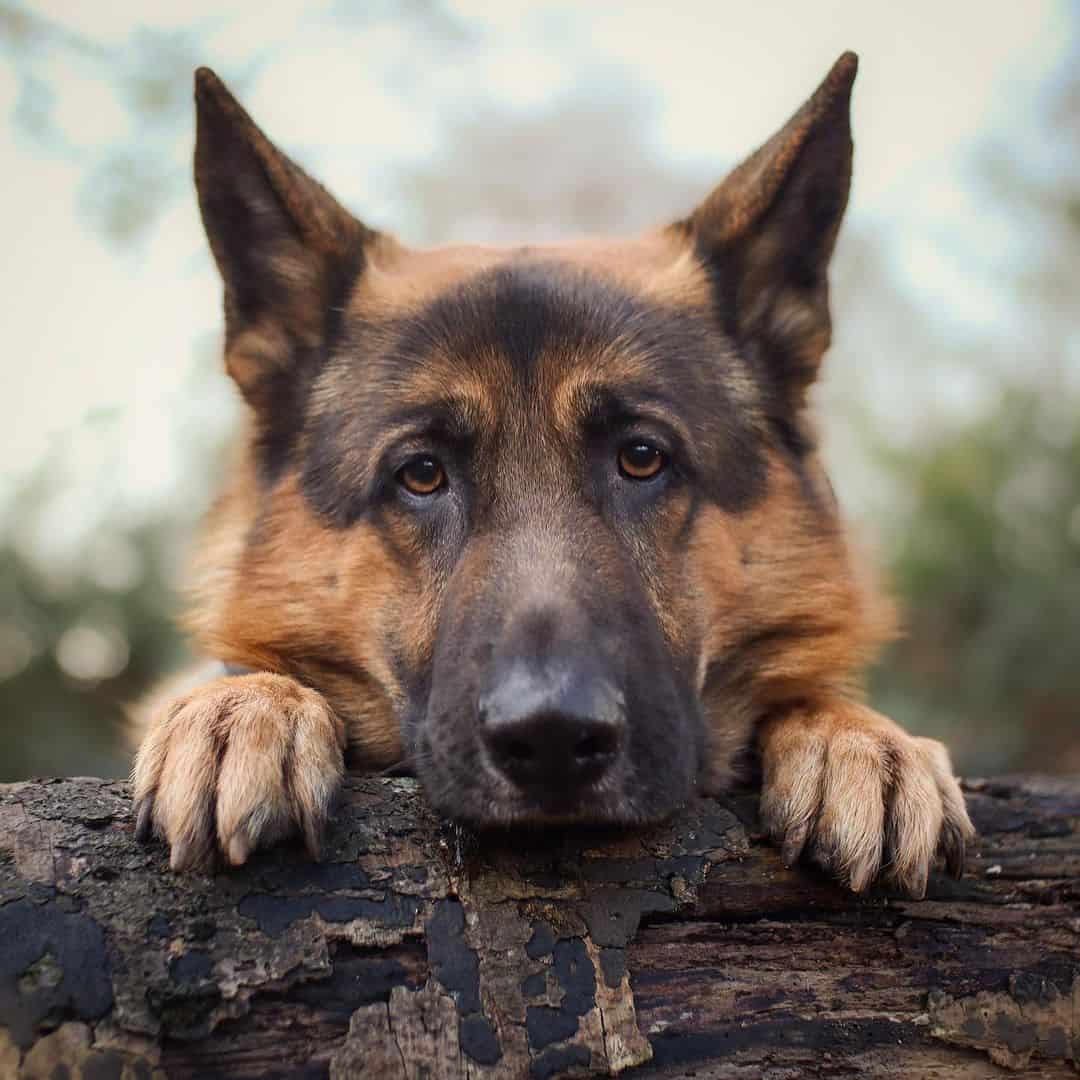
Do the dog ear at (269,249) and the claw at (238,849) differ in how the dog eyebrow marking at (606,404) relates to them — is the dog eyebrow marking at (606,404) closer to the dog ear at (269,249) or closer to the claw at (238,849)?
the dog ear at (269,249)

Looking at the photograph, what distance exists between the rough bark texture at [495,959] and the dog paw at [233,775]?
0.21 feet

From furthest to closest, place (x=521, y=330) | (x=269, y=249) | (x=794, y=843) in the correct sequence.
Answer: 1. (x=269, y=249)
2. (x=521, y=330)
3. (x=794, y=843)

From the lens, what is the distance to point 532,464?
3033 millimetres

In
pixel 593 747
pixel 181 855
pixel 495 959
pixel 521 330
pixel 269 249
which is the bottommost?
pixel 495 959

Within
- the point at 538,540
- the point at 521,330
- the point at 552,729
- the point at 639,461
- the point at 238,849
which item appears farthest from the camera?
the point at 521,330

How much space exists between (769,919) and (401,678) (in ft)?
3.82

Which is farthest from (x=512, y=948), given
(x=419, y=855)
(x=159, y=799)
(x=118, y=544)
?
(x=118, y=544)

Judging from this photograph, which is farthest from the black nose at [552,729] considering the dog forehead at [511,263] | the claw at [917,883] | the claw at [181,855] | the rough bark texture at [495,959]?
the dog forehead at [511,263]

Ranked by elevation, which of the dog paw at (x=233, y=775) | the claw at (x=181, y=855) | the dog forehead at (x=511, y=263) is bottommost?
the claw at (x=181, y=855)

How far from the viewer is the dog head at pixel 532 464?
9.10 ft

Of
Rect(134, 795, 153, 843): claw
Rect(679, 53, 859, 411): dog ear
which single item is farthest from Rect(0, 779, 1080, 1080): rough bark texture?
Rect(679, 53, 859, 411): dog ear

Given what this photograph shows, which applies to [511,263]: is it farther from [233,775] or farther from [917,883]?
[917,883]

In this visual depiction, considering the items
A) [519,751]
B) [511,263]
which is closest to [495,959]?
[519,751]

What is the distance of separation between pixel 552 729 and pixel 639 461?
105 centimetres
